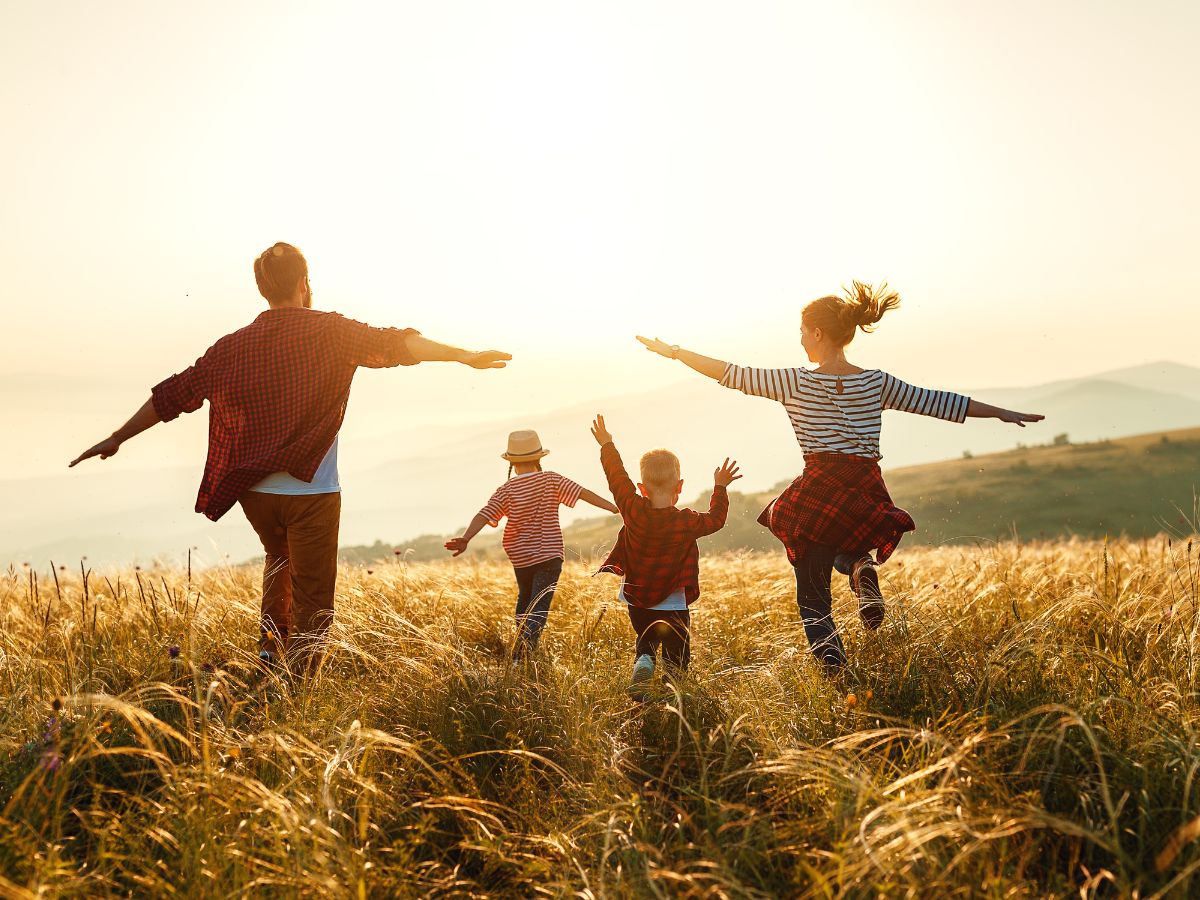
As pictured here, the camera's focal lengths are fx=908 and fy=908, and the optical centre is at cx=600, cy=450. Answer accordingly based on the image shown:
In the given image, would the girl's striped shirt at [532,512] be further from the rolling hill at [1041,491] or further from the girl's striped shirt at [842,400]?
the rolling hill at [1041,491]

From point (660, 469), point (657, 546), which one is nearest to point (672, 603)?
point (657, 546)

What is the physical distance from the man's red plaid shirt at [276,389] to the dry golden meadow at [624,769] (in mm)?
999

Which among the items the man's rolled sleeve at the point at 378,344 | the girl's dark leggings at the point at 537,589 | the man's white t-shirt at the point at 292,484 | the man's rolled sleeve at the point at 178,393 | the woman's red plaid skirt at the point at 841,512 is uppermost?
the man's rolled sleeve at the point at 378,344

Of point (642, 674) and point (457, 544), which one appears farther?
point (457, 544)

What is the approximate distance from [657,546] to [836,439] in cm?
122

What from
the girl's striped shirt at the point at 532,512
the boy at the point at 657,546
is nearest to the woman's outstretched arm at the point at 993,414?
the boy at the point at 657,546

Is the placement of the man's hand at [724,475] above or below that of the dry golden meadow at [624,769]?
above

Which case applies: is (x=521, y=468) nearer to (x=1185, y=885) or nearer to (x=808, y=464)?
(x=808, y=464)

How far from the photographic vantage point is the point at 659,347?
534 centimetres

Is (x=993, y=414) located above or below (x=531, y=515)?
above

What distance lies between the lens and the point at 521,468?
668 cm

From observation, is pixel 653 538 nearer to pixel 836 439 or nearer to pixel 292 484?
pixel 836 439

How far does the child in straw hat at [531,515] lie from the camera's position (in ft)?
20.9

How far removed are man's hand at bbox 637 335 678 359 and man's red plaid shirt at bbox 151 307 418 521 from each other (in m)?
1.38
